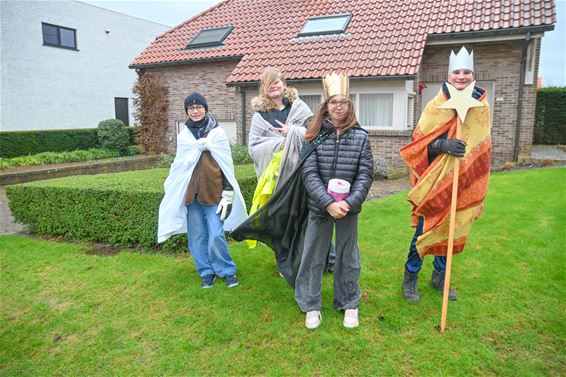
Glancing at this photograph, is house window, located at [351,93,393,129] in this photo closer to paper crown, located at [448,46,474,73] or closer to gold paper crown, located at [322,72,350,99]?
paper crown, located at [448,46,474,73]

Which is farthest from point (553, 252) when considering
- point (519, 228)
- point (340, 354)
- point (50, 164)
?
point (50, 164)

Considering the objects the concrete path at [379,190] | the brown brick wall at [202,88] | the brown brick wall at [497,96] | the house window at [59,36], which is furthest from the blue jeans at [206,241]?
the house window at [59,36]

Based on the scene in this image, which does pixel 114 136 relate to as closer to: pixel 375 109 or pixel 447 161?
pixel 375 109

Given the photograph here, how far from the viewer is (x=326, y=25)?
14.0m

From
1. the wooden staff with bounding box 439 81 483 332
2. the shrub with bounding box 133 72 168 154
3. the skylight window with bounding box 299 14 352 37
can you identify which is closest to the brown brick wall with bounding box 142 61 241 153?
the shrub with bounding box 133 72 168 154

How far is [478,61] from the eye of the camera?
39.7 feet

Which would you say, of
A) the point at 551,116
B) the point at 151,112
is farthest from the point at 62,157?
the point at 551,116

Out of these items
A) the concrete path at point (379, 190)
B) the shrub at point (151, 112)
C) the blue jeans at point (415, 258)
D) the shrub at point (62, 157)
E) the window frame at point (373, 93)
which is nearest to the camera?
the blue jeans at point (415, 258)

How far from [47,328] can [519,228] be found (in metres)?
5.89

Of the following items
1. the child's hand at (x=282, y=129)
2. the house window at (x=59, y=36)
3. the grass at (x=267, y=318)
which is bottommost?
the grass at (x=267, y=318)

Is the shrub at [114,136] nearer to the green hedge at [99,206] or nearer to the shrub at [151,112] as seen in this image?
the shrub at [151,112]

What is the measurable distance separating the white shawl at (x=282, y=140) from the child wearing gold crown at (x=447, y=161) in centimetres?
102

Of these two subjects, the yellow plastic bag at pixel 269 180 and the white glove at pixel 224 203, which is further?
the white glove at pixel 224 203

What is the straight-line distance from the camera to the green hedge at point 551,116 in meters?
16.4
